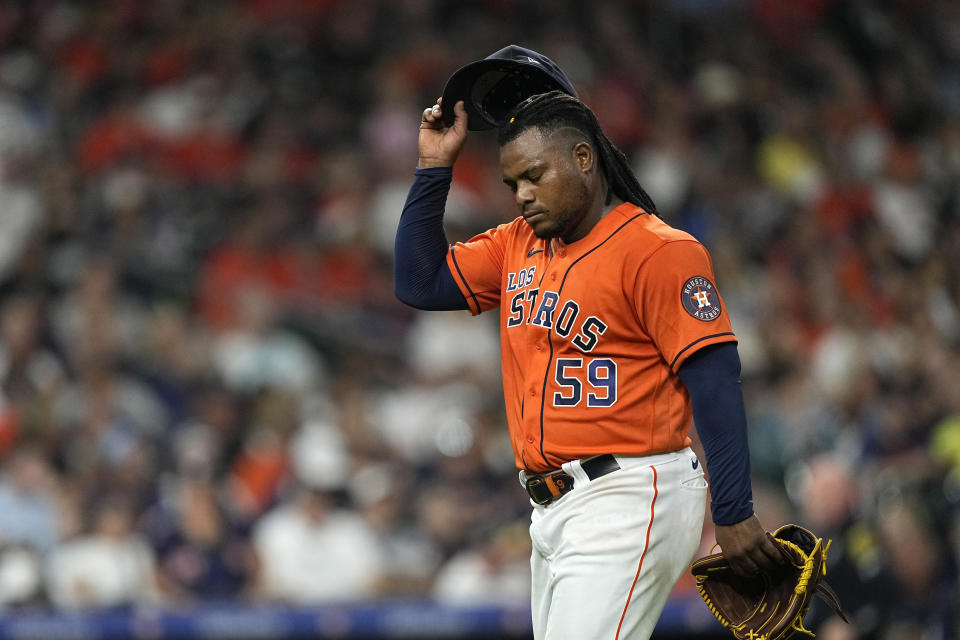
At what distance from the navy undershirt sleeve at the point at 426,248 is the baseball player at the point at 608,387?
241mm

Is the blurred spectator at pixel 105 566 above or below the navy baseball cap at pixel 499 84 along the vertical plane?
below

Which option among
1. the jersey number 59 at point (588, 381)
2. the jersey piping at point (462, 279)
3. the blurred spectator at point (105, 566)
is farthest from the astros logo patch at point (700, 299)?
the blurred spectator at point (105, 566)

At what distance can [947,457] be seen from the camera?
5.03m

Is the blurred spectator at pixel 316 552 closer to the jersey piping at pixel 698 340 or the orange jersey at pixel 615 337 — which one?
the orange jersey at pixel 615 337

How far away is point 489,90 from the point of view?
3.05 meters

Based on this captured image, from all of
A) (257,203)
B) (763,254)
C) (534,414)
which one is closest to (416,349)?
(257,203)

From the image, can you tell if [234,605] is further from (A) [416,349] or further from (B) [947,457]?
(B) [947,457]

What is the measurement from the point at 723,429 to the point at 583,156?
65 centimetres

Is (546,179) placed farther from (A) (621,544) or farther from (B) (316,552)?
(B) (316,552)

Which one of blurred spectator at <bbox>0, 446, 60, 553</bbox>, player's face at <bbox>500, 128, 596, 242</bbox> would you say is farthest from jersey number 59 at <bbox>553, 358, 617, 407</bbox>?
blurred spectator at <bbox>0, 446, 60, 553</bbox>

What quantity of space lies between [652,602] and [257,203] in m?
5.57

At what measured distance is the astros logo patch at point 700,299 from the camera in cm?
259

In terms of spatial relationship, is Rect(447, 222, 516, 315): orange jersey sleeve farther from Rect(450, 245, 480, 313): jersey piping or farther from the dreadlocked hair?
the dreadlocked hair

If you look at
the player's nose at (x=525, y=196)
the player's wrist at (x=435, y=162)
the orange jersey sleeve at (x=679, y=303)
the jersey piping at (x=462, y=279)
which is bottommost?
the orange jersey sleeve at (x=679, y=303)
